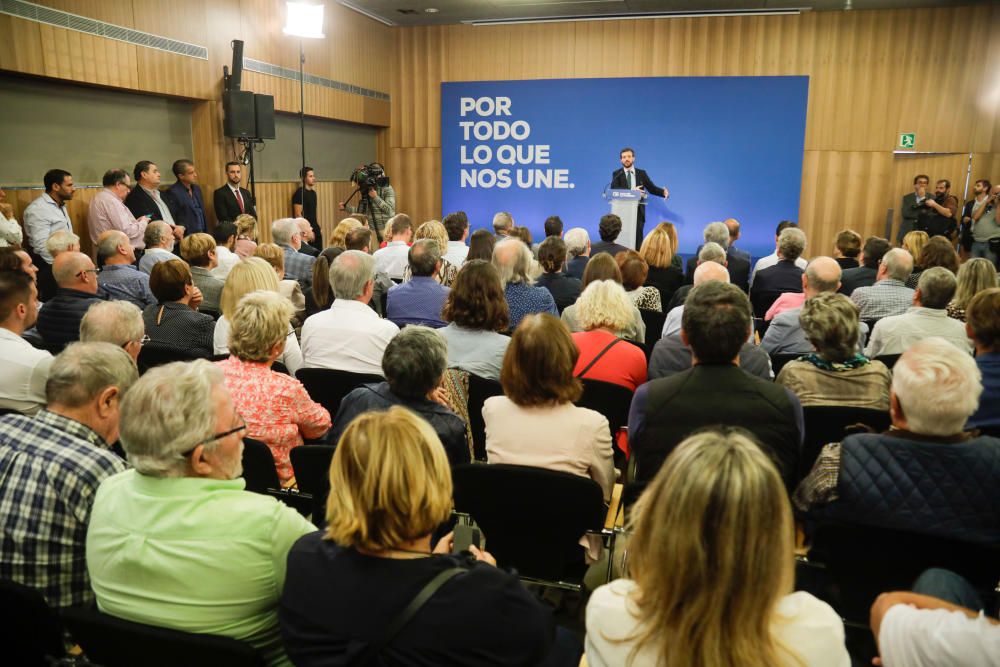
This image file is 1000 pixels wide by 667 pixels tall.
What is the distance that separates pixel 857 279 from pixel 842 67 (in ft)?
22.2

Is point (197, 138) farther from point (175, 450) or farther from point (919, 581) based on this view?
point (919, 581)

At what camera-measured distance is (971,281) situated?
4211 mm

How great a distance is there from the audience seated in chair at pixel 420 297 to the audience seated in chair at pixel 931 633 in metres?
3.32

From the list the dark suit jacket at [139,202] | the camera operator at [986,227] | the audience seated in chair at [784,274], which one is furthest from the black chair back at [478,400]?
the camera operator at [986,227]

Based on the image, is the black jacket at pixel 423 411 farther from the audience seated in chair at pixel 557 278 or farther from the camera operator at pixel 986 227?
the camera operator at pixel 986 227

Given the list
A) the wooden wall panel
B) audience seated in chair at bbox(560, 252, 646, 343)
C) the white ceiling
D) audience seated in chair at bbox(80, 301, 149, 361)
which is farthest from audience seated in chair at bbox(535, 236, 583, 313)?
the wooden wall panel

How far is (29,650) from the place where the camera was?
1.70 meters

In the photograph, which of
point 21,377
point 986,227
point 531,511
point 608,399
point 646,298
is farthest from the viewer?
point 986,227

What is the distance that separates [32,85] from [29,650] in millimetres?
6283

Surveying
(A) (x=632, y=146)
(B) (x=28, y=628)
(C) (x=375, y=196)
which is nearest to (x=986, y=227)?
(A) (x=632, y=146)

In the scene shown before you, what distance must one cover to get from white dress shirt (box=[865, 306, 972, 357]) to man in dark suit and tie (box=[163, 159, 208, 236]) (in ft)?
22.0

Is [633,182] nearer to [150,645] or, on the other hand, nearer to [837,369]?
[837,369]

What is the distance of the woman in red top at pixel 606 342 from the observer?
3268mm

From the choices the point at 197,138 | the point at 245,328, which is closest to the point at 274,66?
the point at 197,138
